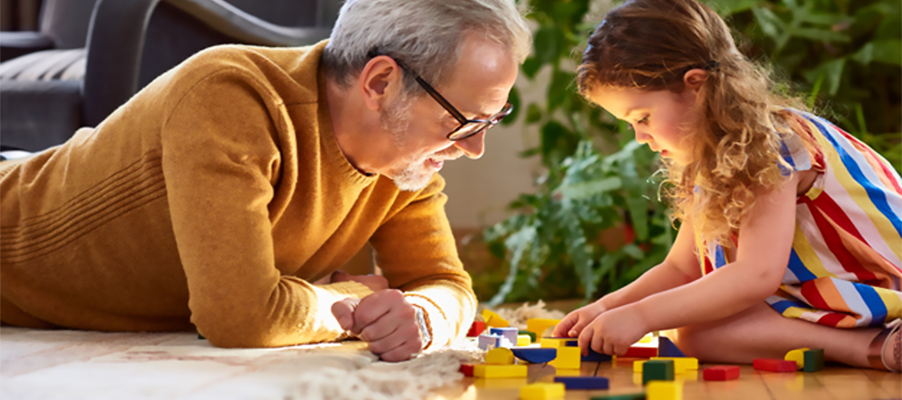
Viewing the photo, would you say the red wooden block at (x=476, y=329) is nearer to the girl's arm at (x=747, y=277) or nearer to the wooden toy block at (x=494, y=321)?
the wooden toy block at (x=494, y=321)

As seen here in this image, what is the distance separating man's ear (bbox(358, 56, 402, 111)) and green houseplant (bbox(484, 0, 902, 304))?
1.10 m

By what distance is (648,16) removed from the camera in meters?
1.18

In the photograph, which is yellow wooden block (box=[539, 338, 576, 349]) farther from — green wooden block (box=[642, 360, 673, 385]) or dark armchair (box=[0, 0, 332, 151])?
dark armchair (box=[0, 0, 332, 151])

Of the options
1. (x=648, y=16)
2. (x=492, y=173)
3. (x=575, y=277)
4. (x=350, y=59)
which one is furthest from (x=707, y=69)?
(x=492, y=173)

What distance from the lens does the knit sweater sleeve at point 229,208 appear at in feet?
3.10

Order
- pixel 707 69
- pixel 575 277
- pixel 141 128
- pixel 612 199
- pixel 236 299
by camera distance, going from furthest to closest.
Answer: pixel 575 277, pixel 612 199, pixel 707 69, pixel 141 128, pixel 236 299

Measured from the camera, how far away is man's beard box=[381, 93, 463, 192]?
3.63 feet

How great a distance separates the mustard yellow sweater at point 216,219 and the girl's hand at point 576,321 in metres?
0.16

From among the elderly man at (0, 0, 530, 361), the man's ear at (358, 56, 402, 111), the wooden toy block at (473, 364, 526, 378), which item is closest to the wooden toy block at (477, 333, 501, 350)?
the elderly man at (0, 0, 530, 361)

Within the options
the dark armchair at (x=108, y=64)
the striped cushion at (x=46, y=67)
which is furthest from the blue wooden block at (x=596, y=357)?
the striped cushion at (x=46, y=67)

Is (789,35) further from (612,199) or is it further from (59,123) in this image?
(59,123)

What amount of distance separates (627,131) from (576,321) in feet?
3.79

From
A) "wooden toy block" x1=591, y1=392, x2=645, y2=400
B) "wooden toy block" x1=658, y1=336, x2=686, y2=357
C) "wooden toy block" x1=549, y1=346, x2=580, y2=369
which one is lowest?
"wooden toy block" x1=658, y1=336, x2=686, y2=357

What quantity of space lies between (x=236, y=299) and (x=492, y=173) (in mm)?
2401
